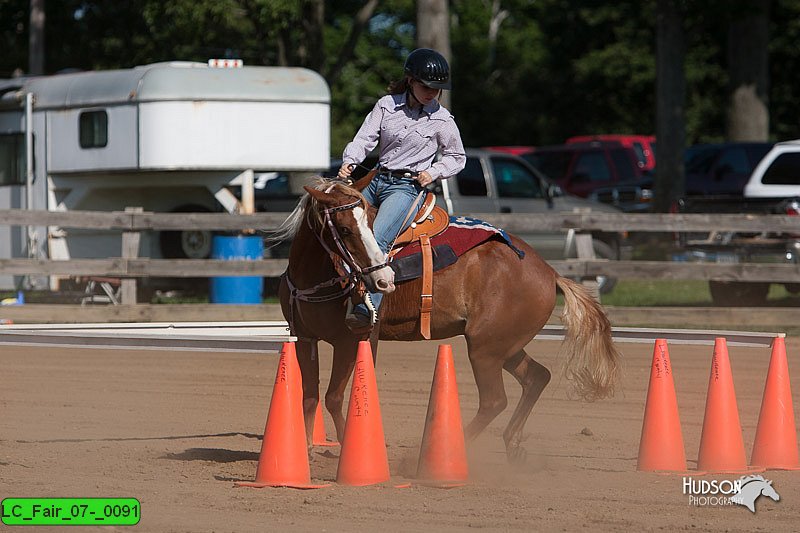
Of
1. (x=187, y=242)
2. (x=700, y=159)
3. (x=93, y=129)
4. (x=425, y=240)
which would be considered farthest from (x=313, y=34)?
(x=425, y=240)

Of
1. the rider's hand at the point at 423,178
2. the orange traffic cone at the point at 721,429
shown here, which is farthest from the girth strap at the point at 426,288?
the orange traffic cone at the point at 721,429

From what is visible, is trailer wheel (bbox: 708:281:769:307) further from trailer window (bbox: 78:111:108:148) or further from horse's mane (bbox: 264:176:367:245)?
horse's mane (bbox: 264:176:367:245)

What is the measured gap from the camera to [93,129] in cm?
1820

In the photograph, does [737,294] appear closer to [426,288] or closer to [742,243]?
[742,243]

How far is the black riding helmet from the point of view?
7879 millimetres

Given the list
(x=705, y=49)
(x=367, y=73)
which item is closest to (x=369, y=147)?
(x=367, y=73)

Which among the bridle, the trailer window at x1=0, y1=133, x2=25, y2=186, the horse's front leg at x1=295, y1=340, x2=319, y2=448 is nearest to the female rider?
the bridle

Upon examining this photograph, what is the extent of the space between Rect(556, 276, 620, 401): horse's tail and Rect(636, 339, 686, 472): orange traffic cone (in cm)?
43

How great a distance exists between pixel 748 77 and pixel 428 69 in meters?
25.0

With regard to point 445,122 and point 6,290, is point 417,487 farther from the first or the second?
point 6,290

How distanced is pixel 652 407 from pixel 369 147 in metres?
2.41

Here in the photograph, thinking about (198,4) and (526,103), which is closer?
(198,4)

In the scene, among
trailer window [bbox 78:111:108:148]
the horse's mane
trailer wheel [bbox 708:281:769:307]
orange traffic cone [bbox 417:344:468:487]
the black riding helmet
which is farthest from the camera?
trailer window [bbox 78:111:108:148]

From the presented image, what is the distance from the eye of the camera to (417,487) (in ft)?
23.1
